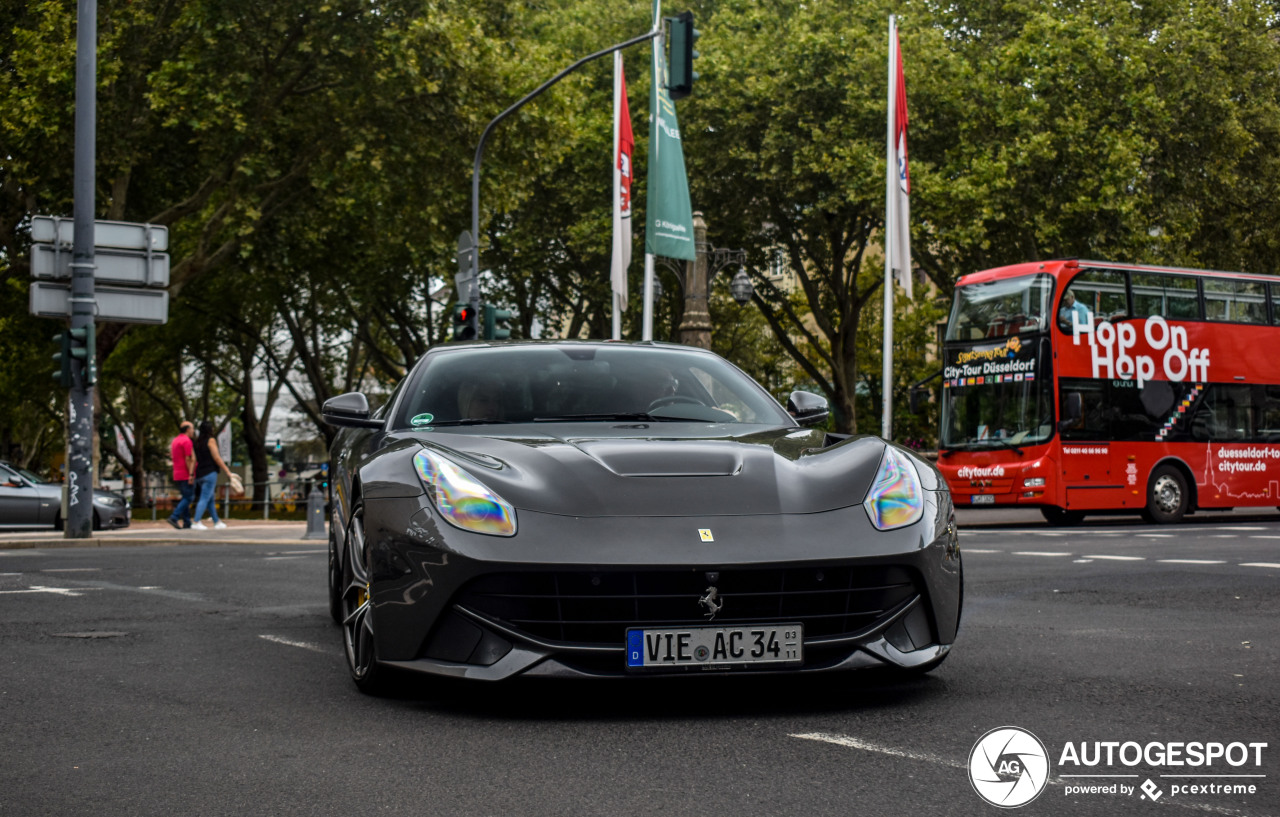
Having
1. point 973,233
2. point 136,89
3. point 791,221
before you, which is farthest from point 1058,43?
point 136,89

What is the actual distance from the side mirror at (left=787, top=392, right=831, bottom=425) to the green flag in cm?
1709

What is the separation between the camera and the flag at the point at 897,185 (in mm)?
25266

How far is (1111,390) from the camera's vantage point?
2175 centimetres

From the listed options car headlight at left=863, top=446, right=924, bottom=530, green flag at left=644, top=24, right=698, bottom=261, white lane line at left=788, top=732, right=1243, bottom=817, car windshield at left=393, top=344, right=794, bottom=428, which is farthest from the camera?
green flag at left=644, top=24, right=698, bottom=261

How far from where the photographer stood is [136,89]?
931 inches

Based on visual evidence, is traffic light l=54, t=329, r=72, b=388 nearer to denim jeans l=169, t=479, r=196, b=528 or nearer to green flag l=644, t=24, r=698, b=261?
denim jeans l=169, t=479, r=196, b=528

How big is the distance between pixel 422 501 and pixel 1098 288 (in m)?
18.6

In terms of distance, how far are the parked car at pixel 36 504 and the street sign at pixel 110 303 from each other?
6484mm

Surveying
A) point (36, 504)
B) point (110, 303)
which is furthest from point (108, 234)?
point (36, 504)

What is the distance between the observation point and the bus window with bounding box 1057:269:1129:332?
21.3 metres

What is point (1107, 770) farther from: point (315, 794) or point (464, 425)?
point (464, 425)

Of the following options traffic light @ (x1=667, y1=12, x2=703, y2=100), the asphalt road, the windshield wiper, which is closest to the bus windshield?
traffic light @ (x1=667, y1=12, x2=703, y2=100)

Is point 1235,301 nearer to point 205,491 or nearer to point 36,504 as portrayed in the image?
point 205,491

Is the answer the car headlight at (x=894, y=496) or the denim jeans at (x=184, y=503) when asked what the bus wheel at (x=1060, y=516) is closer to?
the denim jeans at (x=184, y=503)
